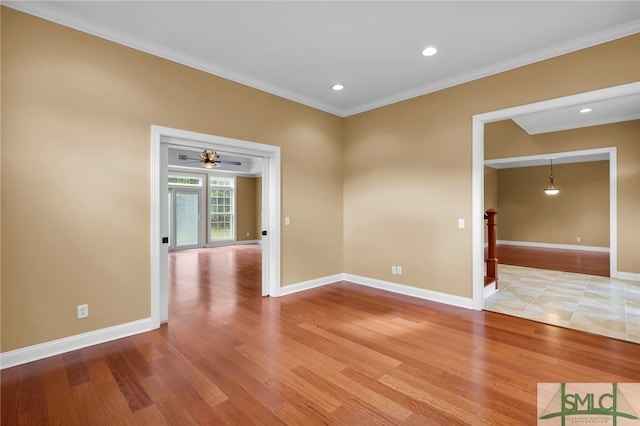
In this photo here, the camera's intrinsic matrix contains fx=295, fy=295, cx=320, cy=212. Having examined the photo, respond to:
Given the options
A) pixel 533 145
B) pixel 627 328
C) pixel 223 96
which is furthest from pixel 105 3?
pixel 533 145

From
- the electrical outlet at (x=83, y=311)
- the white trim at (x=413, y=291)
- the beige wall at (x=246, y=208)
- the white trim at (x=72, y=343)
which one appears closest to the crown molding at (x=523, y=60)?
the white trim at (x=413, y=291)

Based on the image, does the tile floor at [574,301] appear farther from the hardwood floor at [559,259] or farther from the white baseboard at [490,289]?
the hardwood floor at [559,259]

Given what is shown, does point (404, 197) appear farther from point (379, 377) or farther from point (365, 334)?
point (379, 377)

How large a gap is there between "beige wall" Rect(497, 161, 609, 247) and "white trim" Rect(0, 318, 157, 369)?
38.3ft

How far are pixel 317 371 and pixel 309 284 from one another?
251cm

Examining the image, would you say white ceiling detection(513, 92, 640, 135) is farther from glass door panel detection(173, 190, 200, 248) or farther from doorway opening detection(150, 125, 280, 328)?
glass door panel detection(173, 190, 200, 248)

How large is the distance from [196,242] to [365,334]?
877 centimetres

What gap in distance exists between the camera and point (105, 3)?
2.57 m

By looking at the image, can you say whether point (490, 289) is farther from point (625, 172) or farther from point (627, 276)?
point (625, 172)

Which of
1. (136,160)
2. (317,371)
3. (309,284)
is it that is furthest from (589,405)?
(136,160)

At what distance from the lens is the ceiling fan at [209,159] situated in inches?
307

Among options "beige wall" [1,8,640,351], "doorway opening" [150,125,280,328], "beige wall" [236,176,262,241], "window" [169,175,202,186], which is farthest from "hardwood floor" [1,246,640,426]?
"beige wall" [236,176,262,241]

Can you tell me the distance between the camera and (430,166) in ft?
14.3

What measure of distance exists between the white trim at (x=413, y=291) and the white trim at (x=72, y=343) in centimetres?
325
